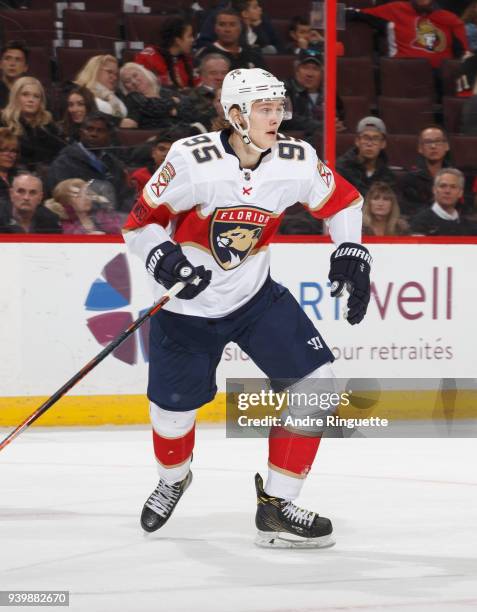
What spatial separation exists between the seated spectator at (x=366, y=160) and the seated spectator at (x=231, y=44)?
56cm

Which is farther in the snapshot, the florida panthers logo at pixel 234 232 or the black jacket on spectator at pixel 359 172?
the black jacket on spectator at pixel 359 172

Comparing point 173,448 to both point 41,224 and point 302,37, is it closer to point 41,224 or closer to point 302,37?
point 41,224

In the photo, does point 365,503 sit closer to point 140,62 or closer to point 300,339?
point 300,339

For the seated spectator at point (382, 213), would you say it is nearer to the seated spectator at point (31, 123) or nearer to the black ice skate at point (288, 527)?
the seated spectator at point (31, 123)

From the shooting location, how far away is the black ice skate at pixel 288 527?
12.6 ft

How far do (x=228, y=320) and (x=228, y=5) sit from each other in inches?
96.8

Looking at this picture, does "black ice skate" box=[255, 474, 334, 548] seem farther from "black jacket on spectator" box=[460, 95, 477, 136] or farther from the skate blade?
"black jacket on spectator" box=[460, 95, 477, 136]

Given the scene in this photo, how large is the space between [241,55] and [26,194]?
3.68ft

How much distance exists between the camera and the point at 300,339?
12.9 feet

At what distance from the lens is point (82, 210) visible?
5.92 m

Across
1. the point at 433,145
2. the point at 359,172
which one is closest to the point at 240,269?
the point at 359,172

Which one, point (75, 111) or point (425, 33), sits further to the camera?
point (425, 33)

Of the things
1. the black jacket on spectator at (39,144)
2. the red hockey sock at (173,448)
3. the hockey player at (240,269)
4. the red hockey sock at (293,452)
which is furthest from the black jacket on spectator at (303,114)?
the red hockey sock at (293,452)

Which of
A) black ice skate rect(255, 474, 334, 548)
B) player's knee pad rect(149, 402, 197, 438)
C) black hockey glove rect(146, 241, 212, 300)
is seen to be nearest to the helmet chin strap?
black hockey glove rect(146, 241, 212, 300)
